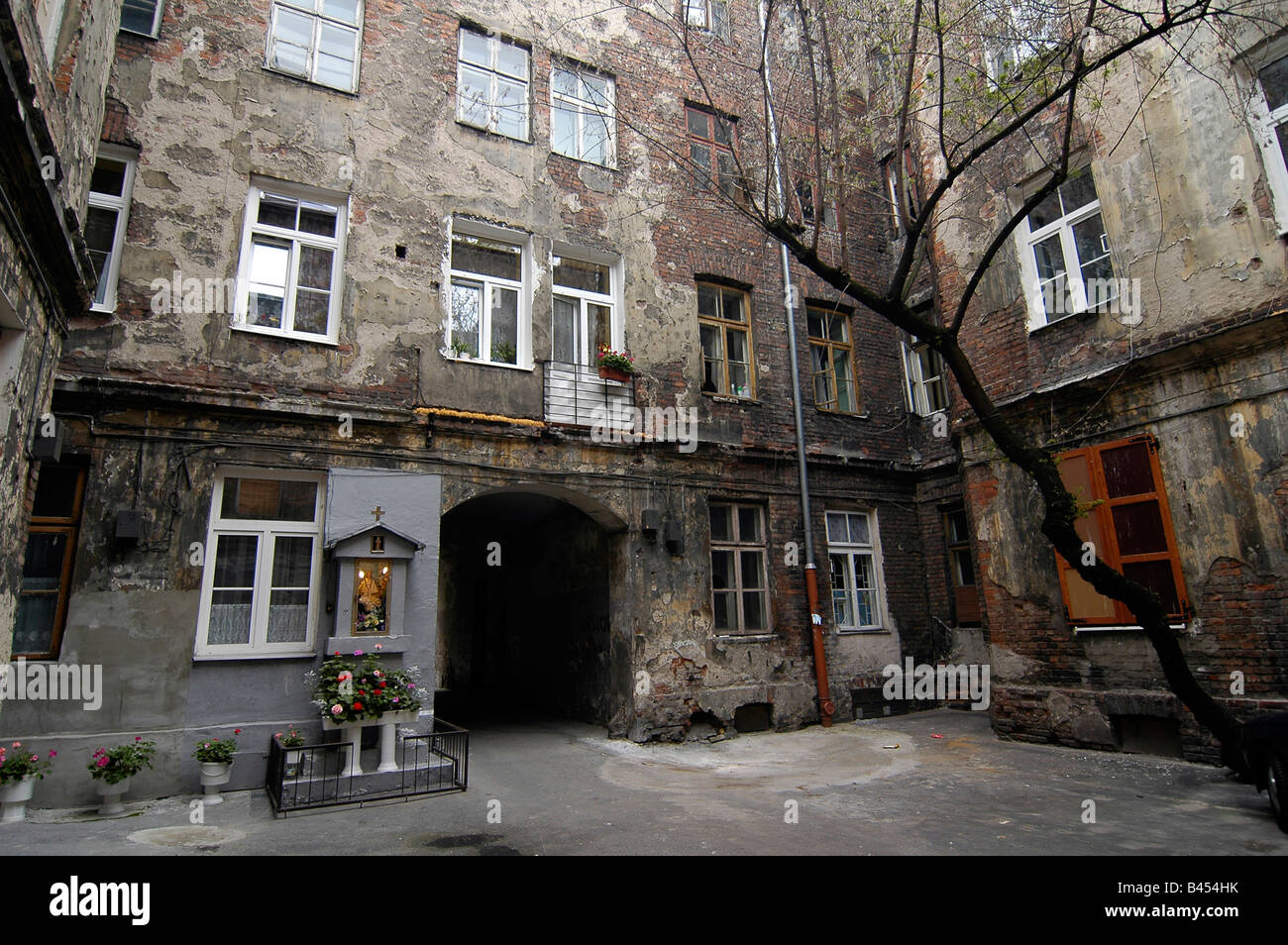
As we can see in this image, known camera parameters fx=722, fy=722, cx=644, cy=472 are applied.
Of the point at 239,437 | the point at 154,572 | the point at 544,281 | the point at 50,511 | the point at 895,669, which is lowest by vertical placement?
the point at 895,669

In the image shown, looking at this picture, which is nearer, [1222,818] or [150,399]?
[1222,818]

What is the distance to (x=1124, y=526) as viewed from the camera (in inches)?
317

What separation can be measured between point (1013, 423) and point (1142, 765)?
13.5 ft

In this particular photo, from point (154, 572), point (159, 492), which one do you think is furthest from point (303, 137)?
point (154, 572)

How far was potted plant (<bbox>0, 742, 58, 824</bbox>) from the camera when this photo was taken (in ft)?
19.2

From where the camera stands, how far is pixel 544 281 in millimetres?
9953

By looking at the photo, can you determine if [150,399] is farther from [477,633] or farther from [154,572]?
[477,633]

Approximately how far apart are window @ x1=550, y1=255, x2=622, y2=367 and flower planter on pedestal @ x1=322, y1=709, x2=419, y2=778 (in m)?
5.07

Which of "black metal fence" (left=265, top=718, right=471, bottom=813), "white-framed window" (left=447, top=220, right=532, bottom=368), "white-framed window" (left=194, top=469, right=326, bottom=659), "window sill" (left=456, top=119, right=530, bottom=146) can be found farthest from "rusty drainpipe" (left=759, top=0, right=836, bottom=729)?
"white-framed window" (left=194, top=469, right=326, bottom=659)

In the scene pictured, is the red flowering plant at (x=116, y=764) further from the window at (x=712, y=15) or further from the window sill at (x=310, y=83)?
the window at (x=712, y=15)

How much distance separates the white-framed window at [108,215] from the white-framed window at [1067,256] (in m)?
10.7

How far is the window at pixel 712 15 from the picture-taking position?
1253 centimetres

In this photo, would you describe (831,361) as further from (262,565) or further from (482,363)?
(262,565)

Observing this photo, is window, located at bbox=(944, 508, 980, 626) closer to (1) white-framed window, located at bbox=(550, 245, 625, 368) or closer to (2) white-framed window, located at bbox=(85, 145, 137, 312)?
(1) white-framed window, located at bbox=(550, 245, 625, 368)
